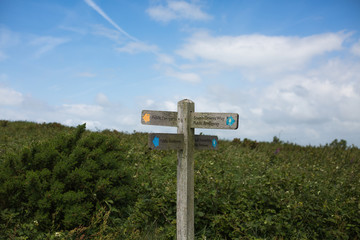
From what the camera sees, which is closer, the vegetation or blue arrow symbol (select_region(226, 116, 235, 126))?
blue arrow symbol (select_region(226, 116, 235, 126))

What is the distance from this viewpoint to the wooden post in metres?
4.59

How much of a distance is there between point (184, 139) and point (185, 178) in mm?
577

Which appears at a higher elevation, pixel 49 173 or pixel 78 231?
pixel 49 173

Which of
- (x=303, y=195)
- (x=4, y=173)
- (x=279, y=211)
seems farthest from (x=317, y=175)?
(x=4, y=173)

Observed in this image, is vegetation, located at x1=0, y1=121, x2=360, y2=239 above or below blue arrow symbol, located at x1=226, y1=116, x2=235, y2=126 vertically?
below

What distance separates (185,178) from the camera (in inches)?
181

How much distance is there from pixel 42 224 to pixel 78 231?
0.64 metres

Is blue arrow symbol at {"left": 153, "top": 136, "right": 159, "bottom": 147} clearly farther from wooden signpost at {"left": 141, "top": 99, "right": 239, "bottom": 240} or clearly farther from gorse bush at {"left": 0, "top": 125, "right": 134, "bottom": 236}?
gorse bush at {"left": 0, "top": 125, "right": 134, "bottom": 236}

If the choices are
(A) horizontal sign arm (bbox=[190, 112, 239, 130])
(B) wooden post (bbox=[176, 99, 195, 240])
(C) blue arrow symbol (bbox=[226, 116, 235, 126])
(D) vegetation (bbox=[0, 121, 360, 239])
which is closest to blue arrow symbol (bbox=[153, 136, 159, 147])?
(B) wooden post (bbox=[176, 99, 195, 240])

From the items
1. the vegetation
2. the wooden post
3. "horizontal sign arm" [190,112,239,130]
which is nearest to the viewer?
"horizontal sign arm" [190,112,239,130]

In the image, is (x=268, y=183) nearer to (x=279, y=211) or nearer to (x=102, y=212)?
(x=279, y=211)

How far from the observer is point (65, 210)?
517 centimetres

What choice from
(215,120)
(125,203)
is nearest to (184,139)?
(215,120)

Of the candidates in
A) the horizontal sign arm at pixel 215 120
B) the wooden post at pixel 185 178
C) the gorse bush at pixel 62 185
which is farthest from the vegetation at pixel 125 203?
the horizontal sign arm at pixel 215 120
